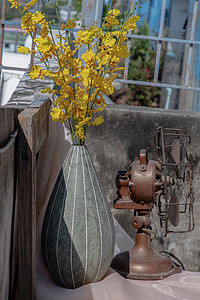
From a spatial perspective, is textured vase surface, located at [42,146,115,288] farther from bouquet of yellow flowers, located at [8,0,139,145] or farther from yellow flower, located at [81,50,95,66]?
yellow flower, located at [81,50,95,66]

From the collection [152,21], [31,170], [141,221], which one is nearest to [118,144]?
[141,221]

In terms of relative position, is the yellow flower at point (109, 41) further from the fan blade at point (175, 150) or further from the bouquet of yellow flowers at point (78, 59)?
the fan blade at point (175, 150)

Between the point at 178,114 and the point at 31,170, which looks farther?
the point at 178,114

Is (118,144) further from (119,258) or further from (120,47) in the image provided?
(120,47)

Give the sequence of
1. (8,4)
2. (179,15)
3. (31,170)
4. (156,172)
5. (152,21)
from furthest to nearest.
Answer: (152,21), (179,15), (8,4), (156,172), (31,170)

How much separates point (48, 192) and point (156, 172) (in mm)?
659

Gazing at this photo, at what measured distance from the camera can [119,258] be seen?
248 centimetres

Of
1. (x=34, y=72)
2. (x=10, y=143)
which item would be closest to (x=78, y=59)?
(x=34, y=72)

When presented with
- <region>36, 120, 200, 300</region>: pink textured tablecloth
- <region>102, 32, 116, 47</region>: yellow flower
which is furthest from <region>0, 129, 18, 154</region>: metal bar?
<region>36, 120, 200, 300</region>: pink textured tablecloth

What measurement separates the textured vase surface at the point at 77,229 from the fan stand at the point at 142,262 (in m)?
0.26

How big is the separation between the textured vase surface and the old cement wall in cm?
76

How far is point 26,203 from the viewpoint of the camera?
5.74 feet

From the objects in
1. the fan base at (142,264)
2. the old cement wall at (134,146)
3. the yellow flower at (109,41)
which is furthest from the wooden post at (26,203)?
the old cement wall at (134,146)

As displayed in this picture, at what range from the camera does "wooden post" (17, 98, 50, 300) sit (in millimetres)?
1718
